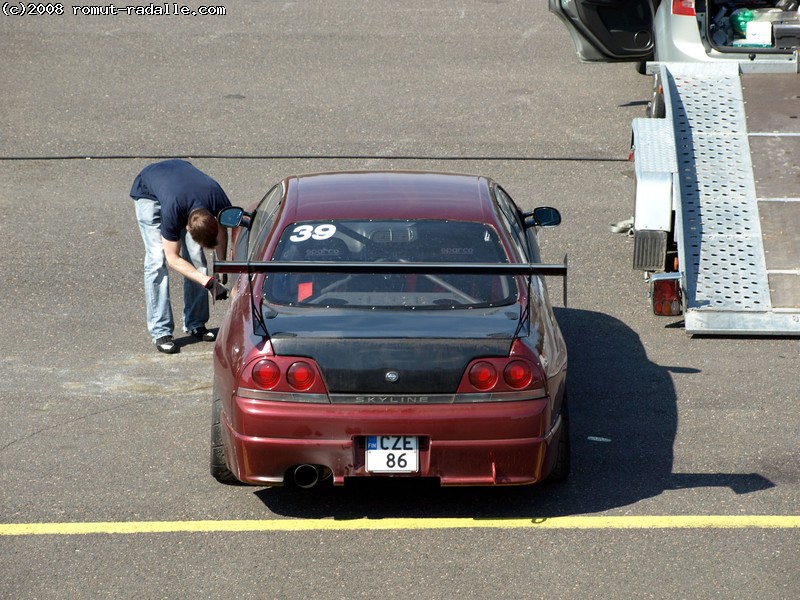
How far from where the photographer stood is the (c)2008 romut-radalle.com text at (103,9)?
17469mm

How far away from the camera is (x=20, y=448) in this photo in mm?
6586

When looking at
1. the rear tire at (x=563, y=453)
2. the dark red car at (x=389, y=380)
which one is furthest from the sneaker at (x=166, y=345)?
the rear tire at (x=563, y=453)

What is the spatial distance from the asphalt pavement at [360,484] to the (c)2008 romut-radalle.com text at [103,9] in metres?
1.88

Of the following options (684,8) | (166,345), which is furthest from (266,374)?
(684,8)

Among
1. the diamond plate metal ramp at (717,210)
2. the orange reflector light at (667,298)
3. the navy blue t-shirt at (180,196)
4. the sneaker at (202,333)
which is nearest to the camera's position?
the navy blue t-shirt at (180,196)

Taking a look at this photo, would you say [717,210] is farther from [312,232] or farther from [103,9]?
[103,9]

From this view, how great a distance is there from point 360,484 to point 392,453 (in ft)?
2.53

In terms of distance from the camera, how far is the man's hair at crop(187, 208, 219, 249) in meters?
7.45

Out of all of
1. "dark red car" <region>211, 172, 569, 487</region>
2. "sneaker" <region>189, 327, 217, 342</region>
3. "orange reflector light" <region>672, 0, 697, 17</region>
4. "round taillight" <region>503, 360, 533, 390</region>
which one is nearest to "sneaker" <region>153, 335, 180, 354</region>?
"sneaker" <region>189, 327, 217, 342</region>

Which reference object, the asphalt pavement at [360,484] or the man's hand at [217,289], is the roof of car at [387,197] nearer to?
the man's hand at [217,289]

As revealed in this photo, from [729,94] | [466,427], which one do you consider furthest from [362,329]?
[729,94]

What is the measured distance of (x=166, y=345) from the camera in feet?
26.6

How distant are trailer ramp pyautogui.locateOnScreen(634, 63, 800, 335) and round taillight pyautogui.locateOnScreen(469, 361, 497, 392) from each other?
Result: 117 inches

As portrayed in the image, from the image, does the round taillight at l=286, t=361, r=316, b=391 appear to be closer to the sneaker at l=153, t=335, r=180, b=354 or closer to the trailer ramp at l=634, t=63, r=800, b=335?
the sneaker at l=153, t=335, r=180, b=354
